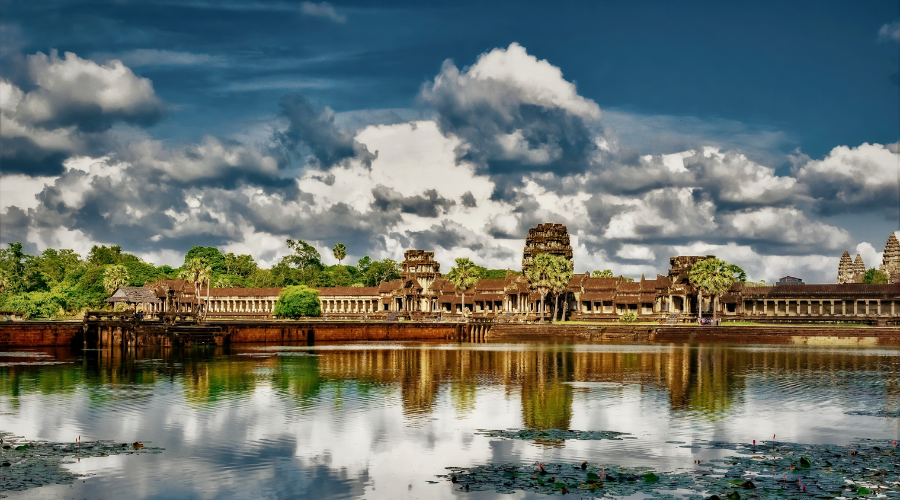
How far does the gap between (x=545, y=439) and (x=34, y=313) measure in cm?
11955

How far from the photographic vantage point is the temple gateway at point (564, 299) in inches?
5000

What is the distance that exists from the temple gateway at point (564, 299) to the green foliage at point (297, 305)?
7.68 metres

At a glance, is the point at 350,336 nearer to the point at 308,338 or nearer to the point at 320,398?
the point at 308,338

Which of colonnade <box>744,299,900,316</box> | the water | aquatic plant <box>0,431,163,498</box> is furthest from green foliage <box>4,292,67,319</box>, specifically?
aquatic plant <box>0,431,163,498</box>

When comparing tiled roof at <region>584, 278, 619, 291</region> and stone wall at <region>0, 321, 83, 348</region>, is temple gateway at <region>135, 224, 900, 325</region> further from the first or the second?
stone wall at <region>0, 321, 83, 348</region>

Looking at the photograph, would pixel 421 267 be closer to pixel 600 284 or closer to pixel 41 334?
pixel 600 284

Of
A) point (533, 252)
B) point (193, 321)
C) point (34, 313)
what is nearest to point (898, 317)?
point (533, 252)

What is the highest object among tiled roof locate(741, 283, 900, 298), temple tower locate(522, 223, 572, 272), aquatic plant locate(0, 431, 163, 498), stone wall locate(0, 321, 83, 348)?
temple tower locate(522, 223, 572, 272)

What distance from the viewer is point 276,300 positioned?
165 metres

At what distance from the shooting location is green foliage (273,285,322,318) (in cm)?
14350

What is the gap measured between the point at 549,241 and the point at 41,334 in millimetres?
99979

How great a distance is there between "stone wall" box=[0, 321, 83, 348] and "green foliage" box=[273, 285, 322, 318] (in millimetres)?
59393

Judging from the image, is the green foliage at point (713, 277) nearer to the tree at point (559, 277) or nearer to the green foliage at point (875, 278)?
the tree at point (559, 277)

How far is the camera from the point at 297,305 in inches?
5650
